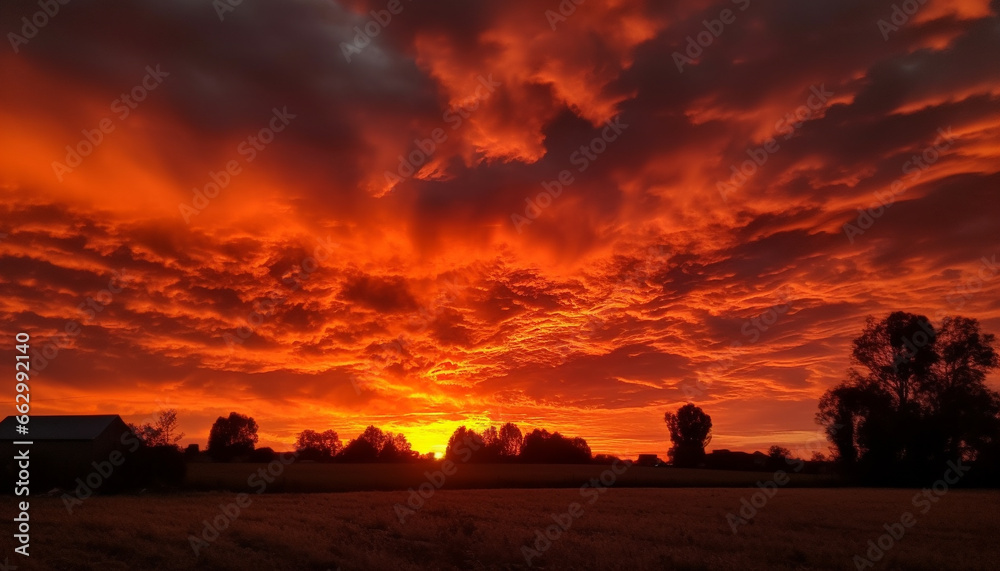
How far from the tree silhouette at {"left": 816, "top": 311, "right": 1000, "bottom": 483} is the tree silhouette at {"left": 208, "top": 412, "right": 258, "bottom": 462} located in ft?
345

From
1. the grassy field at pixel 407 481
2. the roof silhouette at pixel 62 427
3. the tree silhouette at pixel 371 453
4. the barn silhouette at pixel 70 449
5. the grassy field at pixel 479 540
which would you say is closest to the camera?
the grassy field at pixel 479 540

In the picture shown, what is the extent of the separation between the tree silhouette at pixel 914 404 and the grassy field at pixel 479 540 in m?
39.2

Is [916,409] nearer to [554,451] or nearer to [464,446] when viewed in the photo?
[554,451]

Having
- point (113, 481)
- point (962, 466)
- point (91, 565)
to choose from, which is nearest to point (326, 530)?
point (91, 565)

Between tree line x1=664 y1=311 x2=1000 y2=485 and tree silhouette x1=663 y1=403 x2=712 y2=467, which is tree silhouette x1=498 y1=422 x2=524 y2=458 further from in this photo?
tree line x1=664 y1=311 x2=1000 y2=485

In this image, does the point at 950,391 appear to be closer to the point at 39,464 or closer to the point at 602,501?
the point at 602,501

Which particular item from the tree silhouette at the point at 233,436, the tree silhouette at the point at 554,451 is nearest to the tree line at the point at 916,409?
the tree silhouette at the point at 554,451

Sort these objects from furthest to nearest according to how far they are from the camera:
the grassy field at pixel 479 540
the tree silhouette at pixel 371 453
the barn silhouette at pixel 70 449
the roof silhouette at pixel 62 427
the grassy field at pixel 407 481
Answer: the tree silhouette at pixel 371 453 < the roof silhouette at pixel 62 427 < the grassy field at pixel 407 481 < the barn silhouette at pixel 70 449 < the grassy field at pixel 479 540

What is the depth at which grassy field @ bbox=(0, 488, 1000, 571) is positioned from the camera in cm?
1639

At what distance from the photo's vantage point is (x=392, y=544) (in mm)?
19609

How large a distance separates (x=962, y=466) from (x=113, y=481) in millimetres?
85584

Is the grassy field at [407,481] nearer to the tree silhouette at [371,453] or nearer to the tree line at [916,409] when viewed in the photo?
the tree line at [916,409]

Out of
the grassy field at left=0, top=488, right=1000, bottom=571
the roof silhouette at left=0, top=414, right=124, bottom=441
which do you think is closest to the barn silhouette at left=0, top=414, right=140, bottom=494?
the roof silhouette at left=0, top=414, right=124, bottom=441

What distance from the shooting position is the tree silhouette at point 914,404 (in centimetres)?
6309
